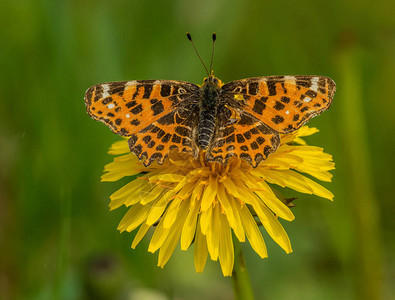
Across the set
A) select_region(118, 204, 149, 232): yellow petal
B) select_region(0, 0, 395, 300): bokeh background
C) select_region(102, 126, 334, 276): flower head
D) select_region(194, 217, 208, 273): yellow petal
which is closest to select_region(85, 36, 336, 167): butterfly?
select_region(102, 126, 334, 276): flower head

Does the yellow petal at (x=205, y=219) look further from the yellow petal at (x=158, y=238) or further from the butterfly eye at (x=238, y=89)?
the butterfly eye at (x=238, y=89)

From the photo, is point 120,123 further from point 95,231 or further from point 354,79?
point 354,79

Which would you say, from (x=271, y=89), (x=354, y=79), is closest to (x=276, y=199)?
(x=271, y=89)

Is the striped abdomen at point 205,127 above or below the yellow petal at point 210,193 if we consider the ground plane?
above

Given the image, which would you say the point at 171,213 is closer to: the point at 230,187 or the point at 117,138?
the point at 230,187

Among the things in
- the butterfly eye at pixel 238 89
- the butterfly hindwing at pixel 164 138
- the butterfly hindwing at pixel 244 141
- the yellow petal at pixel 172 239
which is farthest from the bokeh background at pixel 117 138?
the butterfly eye at pixel 238 89

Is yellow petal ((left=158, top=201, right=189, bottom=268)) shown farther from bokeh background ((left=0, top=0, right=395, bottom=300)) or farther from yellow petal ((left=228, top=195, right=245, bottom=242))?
bokeh background ((left=0, top=0, right=395, bottom=300))
